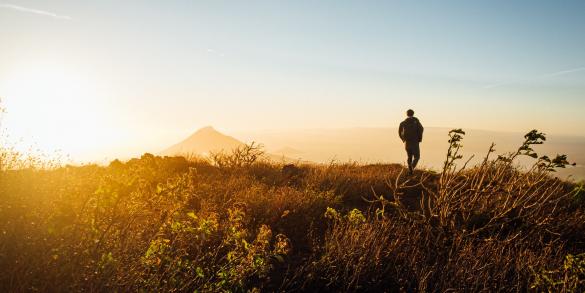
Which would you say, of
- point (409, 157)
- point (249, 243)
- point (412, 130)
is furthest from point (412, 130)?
point (249, 243)

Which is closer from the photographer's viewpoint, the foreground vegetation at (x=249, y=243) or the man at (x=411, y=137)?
the foreground vegetation at (x=249, y=243)

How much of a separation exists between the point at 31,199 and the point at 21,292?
2.19 m

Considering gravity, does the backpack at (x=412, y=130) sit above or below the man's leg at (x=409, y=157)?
above

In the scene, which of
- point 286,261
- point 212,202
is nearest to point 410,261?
point 286,261

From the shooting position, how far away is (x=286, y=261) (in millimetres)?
4750

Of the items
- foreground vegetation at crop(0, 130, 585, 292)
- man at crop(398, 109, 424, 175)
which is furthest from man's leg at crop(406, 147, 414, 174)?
foreground vegetation at crop(0, 130, 585, 292)

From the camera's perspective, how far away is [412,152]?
12.6 meters

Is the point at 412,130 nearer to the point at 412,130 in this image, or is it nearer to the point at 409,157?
the point at 412,130

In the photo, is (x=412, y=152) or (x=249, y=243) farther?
(x=412, y=152)

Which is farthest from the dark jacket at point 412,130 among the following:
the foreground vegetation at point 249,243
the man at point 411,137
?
the foreground vegetation at point 249,243

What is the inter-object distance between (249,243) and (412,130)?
9.07 meters

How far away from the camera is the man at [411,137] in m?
12.5

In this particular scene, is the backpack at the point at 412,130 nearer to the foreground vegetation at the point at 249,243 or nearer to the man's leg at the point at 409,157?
the man's leg at the point at 409,157

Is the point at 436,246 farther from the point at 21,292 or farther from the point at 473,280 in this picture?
the point at 21,292
